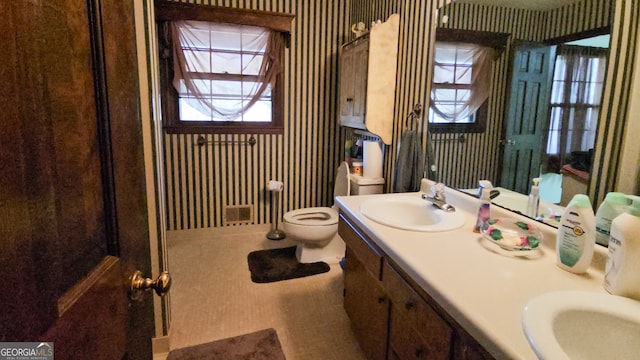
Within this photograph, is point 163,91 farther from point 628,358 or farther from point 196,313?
point 628,358

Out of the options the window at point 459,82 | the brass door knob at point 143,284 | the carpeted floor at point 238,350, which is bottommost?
the carpeted floor at point 238,350

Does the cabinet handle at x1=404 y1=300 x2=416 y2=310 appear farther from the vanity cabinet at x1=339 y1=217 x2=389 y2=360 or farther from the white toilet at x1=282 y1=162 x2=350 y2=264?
the white toilet at x1=282 y1=162 x2=350 y2=264

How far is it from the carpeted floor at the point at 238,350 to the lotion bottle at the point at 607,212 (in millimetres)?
1443

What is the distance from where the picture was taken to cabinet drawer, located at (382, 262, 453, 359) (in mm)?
946

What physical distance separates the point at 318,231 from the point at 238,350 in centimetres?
105

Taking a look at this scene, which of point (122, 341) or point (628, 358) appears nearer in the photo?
point (122, 341)

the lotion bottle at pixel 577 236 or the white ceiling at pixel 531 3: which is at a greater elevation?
the white ceiling at pixel 531 3

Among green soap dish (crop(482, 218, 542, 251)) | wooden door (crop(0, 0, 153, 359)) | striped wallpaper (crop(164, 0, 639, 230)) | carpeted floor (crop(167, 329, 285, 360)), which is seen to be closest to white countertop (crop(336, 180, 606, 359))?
green soap dish (crop(482, 218, 542, 251))

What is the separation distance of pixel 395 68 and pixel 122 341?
2.16m

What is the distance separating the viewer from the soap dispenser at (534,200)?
1.30 metres

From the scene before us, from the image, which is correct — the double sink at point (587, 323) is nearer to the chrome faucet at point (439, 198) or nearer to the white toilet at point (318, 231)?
the chrome faucet at point (439, 198)

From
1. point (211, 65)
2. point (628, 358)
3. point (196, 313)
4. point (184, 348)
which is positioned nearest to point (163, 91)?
point (211, 65)

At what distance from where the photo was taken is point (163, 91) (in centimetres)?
299

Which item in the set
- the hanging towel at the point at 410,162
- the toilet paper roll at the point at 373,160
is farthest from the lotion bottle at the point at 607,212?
the toilet paper roll at the point at 373,160
